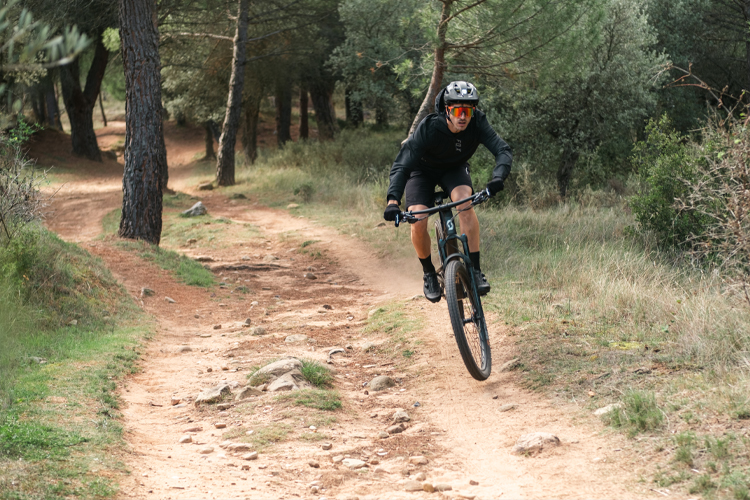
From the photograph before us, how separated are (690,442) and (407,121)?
25.7 meters

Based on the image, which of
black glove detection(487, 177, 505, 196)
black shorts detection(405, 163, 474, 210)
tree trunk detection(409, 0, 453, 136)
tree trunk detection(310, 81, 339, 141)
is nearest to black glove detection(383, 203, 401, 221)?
black shorts detection(405, 163, 474, 210)

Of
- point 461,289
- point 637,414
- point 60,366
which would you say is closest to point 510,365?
point 461,289

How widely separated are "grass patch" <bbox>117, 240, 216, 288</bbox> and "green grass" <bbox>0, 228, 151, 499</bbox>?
4.51 ft

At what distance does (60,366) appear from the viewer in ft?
19.8

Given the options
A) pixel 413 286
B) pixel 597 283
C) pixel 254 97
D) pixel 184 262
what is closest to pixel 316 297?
pixel 413 286

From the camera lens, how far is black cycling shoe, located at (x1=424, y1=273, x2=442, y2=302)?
590 cm

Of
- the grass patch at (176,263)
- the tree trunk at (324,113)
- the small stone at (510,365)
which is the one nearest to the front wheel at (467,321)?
the small stone at (510,365)

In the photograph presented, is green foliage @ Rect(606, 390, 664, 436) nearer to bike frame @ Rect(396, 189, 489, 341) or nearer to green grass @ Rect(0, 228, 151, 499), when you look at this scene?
bike frame @ Rect(396, 189, 489, 341)

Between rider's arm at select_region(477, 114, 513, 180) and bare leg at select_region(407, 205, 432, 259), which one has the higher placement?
rider's arm at select_region(477, 114, 513, 180)

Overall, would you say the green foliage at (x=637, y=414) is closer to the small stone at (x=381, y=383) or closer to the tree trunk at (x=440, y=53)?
the small stone at (x=381, y=383)

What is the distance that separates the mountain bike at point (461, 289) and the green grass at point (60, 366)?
2487mm

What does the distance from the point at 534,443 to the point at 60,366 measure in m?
4.09

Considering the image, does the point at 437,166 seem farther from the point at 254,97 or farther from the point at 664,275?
the point at 254,97

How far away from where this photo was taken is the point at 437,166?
234 inches
